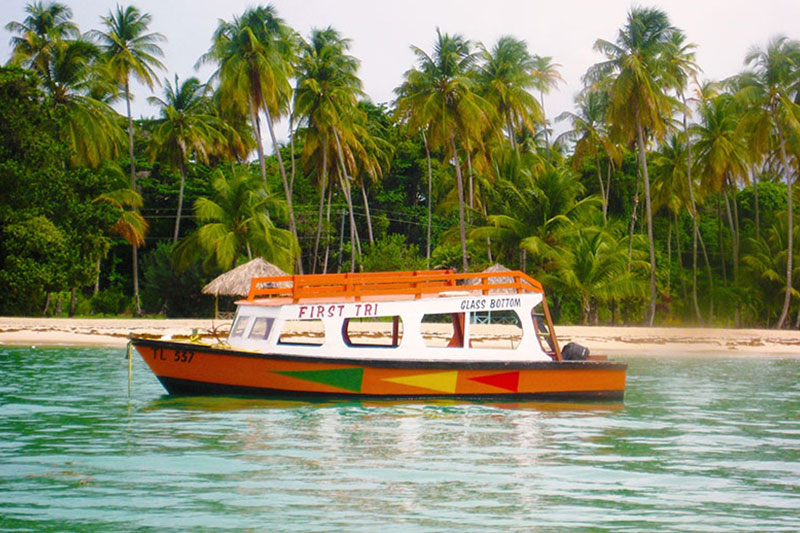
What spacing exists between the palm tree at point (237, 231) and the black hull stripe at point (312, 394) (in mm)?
23374

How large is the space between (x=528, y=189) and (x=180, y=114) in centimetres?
1825

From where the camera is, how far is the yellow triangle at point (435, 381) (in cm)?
1591

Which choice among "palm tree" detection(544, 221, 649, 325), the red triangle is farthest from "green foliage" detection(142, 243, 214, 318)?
the red triangle

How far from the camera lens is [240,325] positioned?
16578 mm

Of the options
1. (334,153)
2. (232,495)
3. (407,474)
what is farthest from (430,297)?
(334,153)

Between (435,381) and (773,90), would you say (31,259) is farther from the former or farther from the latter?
(773,90)

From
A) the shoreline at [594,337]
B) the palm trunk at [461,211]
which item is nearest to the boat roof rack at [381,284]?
the shoreline at [594,337]

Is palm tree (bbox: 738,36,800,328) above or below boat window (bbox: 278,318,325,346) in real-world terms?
above

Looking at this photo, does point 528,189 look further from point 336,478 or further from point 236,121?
point 336,478

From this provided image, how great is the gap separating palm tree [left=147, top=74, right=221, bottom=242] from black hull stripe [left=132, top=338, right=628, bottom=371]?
31.7m

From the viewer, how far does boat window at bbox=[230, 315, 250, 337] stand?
16.5 metres

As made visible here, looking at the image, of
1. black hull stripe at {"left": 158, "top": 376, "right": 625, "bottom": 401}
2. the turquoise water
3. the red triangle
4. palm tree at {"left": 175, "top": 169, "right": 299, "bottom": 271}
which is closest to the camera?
the turquoise water

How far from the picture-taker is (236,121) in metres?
52.6

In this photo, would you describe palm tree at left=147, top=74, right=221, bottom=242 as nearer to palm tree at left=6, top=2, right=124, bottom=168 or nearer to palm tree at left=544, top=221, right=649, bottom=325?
palm tree at left=6, top=2, right=124, bottom=168
